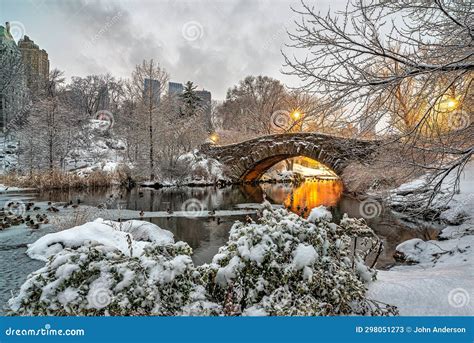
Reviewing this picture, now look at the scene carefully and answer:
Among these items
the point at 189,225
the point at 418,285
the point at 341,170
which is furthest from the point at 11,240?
the point at 341,170

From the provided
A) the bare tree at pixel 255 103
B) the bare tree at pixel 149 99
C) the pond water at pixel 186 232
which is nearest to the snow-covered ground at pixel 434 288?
the pond water at pixel 186 232

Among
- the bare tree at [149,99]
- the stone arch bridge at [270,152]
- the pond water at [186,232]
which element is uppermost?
the bare tree at [149,99]

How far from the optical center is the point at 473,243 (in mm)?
6141

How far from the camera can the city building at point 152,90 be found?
23.1 metres

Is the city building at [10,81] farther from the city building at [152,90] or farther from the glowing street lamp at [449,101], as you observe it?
the glowing street lamp at [449,101]

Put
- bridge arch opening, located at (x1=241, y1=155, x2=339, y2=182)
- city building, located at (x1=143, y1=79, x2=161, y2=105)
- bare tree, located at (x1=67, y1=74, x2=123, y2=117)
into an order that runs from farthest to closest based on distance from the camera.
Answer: bare tree, located at (x1=67, y1=74, x2=123, y2=117)
city building, located at (x1=143, y1=79, x2=161, y2=105)
bridge arch opening, located at (x1=241, y1=155, x2=339, y2=182)

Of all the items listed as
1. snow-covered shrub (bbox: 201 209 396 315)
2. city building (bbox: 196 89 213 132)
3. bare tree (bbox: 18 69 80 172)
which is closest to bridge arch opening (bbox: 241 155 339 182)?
city building (bbox: 196 89 213 132)

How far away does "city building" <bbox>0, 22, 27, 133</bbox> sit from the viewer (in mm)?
21261

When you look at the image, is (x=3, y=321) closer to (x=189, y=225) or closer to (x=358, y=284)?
(x=358, y=284)

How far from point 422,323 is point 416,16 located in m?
3.70

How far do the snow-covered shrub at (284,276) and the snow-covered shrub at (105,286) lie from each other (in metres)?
0.39

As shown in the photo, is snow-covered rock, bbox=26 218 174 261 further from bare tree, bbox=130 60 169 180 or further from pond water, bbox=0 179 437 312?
bare tree, bbox=130 60 169 180

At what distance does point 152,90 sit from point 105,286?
73.6 ft

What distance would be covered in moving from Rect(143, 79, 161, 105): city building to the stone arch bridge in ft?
18.7
